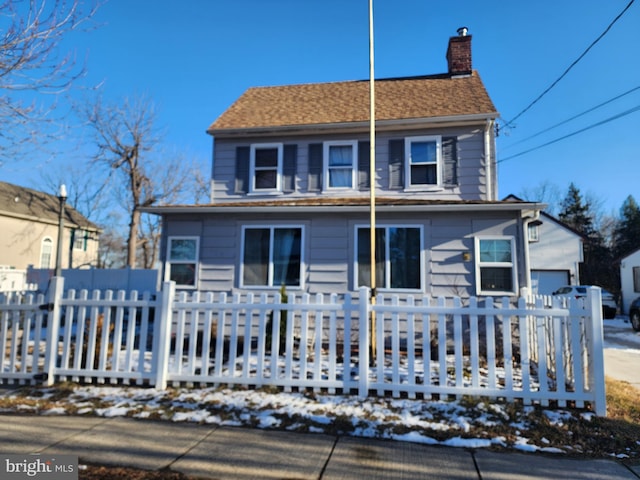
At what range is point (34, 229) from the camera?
77.4 ft

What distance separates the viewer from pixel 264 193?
9914 millimetres

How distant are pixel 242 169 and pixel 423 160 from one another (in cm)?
474

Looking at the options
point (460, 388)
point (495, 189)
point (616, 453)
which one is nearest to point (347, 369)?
point (460, 388)

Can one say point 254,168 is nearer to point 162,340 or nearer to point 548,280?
point 162,340

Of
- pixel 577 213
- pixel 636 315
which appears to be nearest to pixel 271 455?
pixel 636 315

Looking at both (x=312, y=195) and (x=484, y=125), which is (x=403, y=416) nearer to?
(x=312, y=195)

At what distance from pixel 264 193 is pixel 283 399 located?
6.45m

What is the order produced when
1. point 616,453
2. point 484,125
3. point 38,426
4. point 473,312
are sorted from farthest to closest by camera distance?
point 484,125
point 473,312
point 38,426
point 616,453

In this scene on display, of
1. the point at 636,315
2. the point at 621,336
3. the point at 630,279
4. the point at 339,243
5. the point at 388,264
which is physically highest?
the point at 339,243

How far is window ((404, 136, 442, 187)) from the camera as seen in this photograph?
926 cm

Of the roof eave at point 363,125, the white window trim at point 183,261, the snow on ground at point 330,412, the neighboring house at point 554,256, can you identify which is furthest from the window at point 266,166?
the neighboring house at point 554,256

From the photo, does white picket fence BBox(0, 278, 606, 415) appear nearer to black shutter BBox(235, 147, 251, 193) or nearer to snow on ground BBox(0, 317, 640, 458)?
snow on ground BBox(0, 317, 640, 458)

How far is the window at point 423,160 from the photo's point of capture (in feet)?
30.4

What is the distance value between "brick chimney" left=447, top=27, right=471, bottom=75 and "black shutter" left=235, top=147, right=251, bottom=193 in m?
6.83
